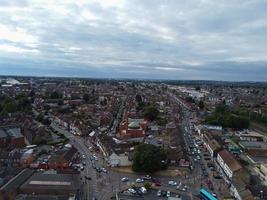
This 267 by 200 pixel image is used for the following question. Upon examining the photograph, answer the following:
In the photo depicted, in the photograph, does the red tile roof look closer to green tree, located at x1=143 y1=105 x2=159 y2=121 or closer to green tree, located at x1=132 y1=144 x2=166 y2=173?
green tree, located at x1=132 y1=144 x2=166 y2=173

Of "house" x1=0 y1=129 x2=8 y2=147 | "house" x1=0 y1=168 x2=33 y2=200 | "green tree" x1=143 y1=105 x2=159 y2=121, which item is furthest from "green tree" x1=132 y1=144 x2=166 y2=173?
"green tree" x1=143 y1=105 x2=159 y2=121

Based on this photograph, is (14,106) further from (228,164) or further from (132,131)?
(228,164)

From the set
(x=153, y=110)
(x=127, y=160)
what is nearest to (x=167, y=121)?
(x=153, y=110)

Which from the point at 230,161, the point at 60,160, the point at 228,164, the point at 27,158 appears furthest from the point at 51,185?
the point at 230,161

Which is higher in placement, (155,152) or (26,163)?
(155,152)

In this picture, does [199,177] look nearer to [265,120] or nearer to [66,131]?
[66,131]
